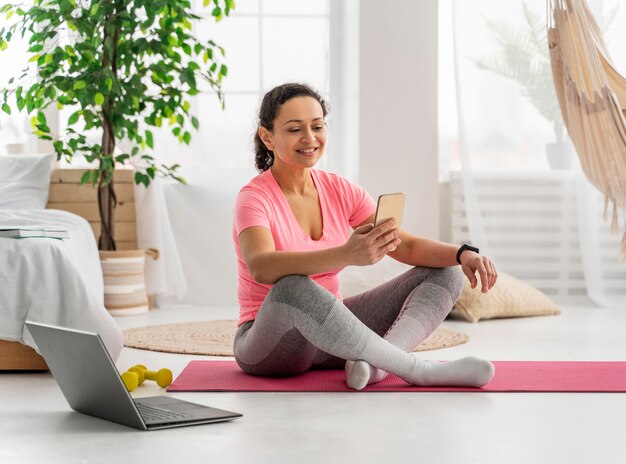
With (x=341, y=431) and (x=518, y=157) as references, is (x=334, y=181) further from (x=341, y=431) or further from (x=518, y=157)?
(x=518, y=157)

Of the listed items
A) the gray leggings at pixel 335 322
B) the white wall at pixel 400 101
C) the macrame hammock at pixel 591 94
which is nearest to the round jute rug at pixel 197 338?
the gray leggings at pixel 335 322

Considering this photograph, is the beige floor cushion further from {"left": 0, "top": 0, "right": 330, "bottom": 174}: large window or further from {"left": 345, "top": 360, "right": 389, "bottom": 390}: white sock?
{"left": 345, "top": 360, "right": 389, "bottom": 390}: white sock

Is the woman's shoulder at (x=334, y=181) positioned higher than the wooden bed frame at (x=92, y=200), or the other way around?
the woman's shoulder at (x=334, y=181)

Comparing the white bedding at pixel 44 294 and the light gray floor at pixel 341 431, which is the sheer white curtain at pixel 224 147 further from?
the light gray floor at pixel 341 431

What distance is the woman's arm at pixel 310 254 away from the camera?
2.18 metres

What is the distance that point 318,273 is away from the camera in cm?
229

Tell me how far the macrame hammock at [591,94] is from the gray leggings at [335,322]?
1.26 metres

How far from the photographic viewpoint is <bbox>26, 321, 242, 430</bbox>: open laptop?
6.34ft

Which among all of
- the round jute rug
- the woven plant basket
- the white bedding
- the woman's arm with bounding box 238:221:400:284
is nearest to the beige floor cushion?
the round jute rug

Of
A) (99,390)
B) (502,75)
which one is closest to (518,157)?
(502,75)

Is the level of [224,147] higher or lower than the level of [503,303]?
higher

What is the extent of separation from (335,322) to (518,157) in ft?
9.66

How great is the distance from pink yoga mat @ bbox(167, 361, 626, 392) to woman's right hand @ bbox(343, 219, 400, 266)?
0.39m

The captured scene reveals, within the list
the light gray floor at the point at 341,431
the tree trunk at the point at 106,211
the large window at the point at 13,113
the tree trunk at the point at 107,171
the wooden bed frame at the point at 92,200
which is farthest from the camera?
the large window at the point at 13,113
